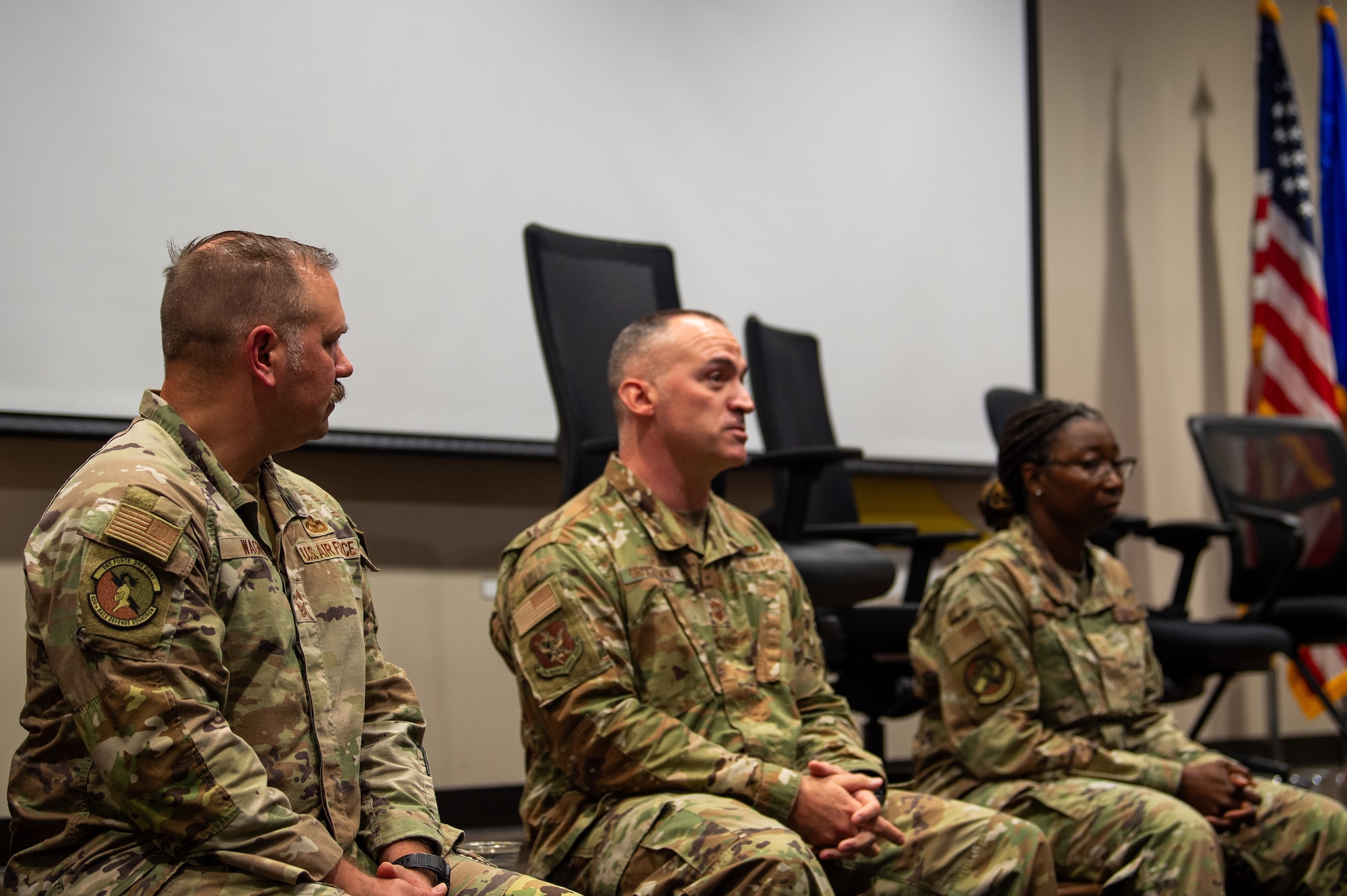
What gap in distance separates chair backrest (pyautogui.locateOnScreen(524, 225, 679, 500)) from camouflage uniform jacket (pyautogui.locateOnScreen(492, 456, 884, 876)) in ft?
1.16

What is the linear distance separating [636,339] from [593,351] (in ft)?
1.15

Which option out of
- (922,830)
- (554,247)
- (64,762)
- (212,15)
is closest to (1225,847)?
(922,830)

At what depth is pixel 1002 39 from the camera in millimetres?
4246

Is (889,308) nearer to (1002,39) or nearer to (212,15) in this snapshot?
(1002,39)

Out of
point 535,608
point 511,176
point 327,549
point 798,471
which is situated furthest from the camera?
point 511,176

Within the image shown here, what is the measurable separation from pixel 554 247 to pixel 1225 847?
1709 mm

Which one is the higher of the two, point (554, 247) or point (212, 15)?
point (212, 15)

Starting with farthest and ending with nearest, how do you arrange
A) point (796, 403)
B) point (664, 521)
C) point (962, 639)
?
point (796, 403)
point (962, 639)
point (664, 521)

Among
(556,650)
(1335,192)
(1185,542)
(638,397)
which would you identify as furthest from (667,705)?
(1335,192)

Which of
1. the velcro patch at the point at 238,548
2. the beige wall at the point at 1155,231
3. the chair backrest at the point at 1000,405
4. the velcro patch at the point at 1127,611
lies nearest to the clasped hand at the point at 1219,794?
the velcro patch at the point at 1127,611

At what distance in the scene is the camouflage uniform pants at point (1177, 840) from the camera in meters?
1.93

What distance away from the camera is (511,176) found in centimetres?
324

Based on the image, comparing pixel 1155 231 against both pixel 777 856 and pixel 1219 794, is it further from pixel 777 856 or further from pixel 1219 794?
pixel 777 856

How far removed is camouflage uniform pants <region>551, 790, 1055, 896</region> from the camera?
1.50m
